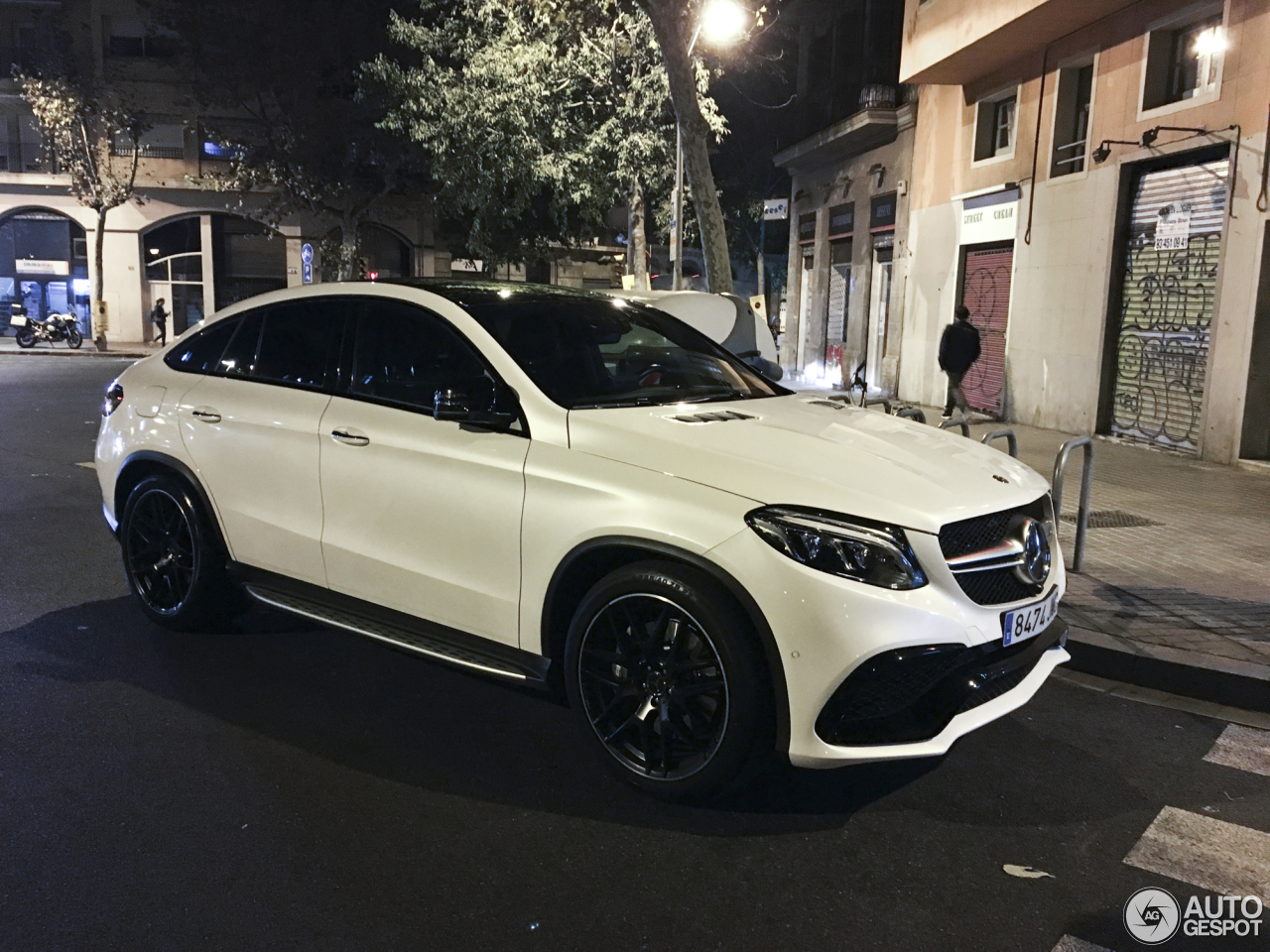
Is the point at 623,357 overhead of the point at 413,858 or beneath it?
overhead

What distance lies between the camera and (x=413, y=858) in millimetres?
3066

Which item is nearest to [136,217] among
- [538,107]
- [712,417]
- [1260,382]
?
[538,107]

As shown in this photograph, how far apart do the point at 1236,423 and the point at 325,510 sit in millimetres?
10763

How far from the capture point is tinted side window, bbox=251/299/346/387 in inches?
180

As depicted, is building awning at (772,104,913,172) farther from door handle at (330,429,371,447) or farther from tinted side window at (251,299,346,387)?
door handle at (330,429,371,447)

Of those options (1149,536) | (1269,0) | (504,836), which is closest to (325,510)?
(504,836)

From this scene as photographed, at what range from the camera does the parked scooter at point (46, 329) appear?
3080 centimetres

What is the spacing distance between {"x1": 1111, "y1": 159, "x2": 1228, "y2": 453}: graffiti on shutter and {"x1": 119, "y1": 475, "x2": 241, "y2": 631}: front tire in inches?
445

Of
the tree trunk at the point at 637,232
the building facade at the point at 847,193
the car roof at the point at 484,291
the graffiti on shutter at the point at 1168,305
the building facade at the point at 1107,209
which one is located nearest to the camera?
the car roof at the point at 484,291

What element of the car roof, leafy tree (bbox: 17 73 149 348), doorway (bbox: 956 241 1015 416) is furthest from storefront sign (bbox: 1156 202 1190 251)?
leafy tree (bbox: 17 73 149 348)

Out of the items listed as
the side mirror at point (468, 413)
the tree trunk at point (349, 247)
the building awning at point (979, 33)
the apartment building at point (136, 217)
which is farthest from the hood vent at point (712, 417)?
the apartment building at point (136, 217)

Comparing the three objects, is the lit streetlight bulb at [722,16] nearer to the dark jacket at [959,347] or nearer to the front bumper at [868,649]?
the dark jacket at [959,347]

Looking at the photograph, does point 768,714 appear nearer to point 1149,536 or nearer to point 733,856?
point 733,856

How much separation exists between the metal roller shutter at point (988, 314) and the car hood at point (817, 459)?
44.8 ft
